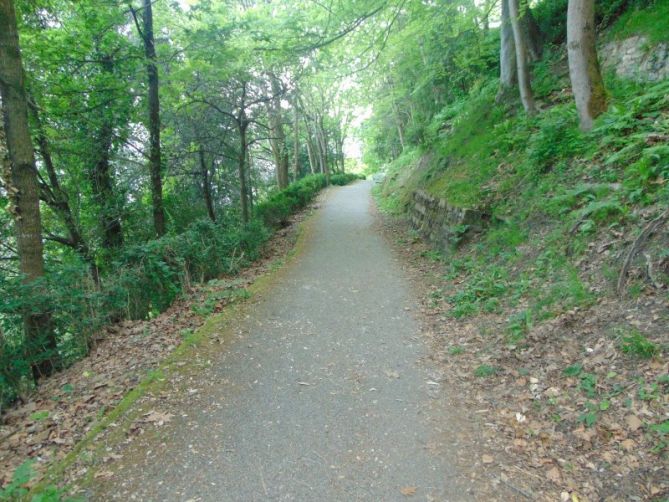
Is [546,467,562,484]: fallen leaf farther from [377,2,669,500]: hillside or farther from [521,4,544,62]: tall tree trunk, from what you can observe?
[521,4,544,62]: tall tree trunk

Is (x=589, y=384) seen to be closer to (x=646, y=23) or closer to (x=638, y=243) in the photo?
(x=638, y=243)

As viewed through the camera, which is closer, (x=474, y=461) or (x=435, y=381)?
(x=474, y=461)

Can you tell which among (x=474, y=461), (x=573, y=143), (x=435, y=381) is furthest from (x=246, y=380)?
(x=573, y=143)

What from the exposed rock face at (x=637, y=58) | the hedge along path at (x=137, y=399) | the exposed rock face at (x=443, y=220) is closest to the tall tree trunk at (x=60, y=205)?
the hedge along path at (x=137, y=399)

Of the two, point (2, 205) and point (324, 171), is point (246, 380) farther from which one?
point (324, 171)

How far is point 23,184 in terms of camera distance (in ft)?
17.8

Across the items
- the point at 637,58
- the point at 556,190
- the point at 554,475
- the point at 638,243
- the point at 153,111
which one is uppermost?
the point at 153,111

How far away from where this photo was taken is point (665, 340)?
131 inches

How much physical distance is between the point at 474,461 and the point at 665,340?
2.00m

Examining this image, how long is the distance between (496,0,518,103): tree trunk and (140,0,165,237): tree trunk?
927cm

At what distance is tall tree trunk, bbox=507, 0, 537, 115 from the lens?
843 centimetres

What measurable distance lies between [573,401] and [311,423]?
8.00ft

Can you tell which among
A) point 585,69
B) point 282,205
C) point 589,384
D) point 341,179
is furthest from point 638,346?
point 341,179

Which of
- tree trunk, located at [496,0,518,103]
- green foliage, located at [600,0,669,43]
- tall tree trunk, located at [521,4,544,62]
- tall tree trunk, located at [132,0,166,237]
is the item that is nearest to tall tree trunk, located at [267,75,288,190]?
tall tree trunk, located at [132,0,166,237]
